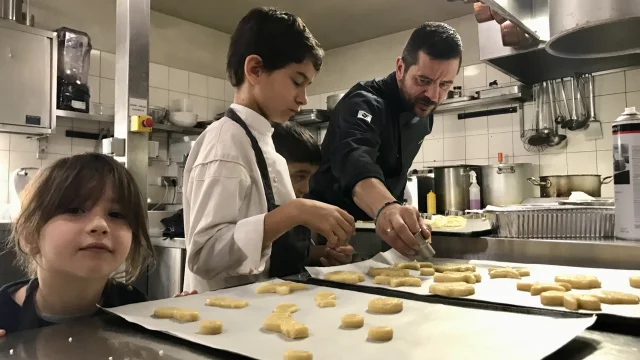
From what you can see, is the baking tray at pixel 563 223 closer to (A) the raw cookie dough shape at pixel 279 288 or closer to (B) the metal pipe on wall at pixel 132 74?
(A) the raw cookie dough shape at pixel 279 288

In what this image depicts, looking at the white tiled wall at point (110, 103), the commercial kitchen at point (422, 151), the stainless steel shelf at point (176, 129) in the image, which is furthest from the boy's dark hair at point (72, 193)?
the stainless steel shelf at point (176, 129)

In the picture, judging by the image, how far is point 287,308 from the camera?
0.74m

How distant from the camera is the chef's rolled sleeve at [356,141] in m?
1.41

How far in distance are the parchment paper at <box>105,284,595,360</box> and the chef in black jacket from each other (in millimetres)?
560

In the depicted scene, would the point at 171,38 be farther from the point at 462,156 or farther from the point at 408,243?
the point at 408,243

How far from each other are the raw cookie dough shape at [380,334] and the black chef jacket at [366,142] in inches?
31.7

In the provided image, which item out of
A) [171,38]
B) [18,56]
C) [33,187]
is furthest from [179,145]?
[33,187]

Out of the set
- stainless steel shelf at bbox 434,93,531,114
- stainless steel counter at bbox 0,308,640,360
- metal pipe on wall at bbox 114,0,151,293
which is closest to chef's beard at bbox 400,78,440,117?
metal pipe on wall at bbox 114,0,151,293

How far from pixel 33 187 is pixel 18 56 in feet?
8.95

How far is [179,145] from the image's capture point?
419 cm

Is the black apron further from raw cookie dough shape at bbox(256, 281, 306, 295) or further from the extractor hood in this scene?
the extractor hood

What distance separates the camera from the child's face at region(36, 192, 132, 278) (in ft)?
2.70

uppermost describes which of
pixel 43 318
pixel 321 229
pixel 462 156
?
pixel 462 156

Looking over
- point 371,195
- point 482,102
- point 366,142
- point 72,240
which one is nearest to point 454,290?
point 371,195
